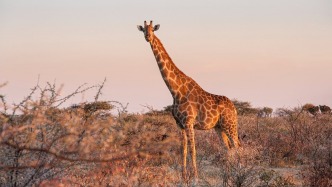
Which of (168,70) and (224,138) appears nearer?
(168,70)

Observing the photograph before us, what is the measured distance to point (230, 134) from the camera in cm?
1079

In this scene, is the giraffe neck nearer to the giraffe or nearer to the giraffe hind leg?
the giraffe

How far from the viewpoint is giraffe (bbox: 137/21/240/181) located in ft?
33.1

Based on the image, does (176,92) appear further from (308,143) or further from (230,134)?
(308,143)

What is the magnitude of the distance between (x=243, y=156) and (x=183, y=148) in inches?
50.8

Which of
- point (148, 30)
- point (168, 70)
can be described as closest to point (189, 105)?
point (168, 70)

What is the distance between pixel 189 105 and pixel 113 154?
437 cm

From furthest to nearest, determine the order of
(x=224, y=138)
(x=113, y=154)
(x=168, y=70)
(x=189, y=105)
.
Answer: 1. (x=224, y=138)
2. (x=168, y=70)
3. (x=189, y=105)
4. (x=113, y=154)

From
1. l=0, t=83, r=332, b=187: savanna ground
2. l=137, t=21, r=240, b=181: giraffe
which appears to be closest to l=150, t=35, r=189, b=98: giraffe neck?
l=137, t=21, r=240, b=181: giraffe

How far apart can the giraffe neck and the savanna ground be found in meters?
1.04

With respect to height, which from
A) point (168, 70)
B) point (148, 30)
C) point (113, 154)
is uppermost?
point (148, 30)

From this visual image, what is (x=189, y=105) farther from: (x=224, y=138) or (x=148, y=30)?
(x=148, y=30)

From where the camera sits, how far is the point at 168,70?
10.5 m

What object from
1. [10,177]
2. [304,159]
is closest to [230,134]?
[304,159]
